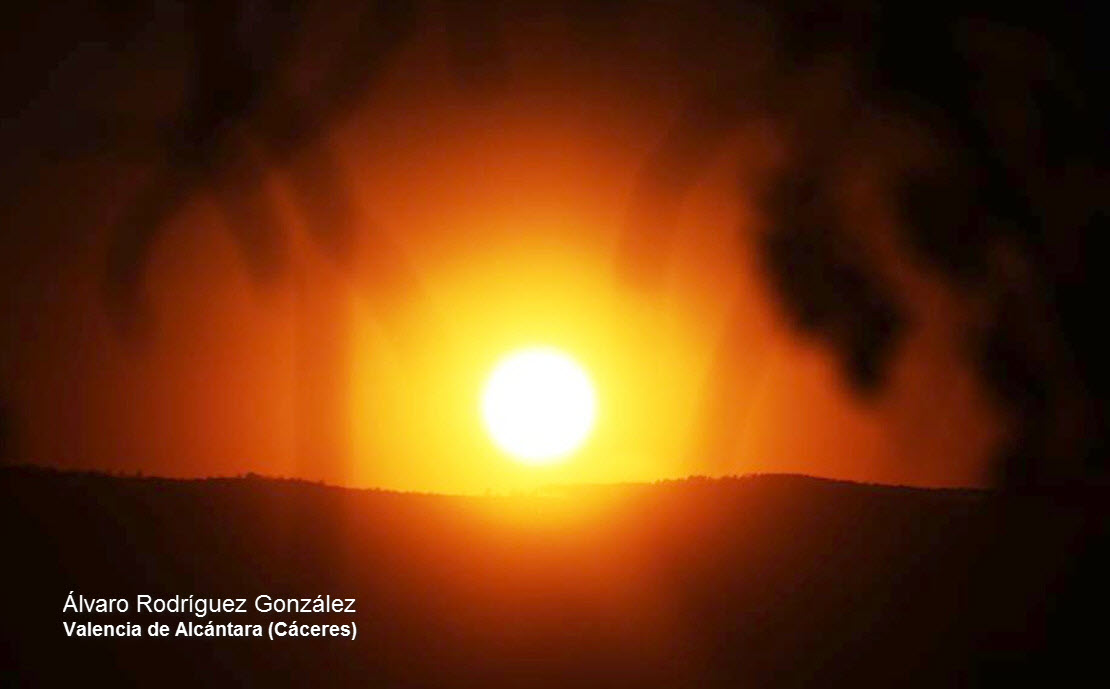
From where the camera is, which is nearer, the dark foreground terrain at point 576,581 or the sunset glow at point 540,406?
the dark foreground terrain at point 576,581

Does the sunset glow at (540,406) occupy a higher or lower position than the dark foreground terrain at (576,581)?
higher

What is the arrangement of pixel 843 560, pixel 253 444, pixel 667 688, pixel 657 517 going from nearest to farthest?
pixel 667 688 → pixel 843 560 → pixel 657 517 → pixel 253 444

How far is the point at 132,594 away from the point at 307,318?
1.86m

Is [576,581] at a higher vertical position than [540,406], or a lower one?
lower

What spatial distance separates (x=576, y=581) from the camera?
7285 mm

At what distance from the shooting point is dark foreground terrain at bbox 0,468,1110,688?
6473 millimetres

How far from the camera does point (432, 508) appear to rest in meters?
7.97

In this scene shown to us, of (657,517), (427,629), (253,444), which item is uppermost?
(253,444)

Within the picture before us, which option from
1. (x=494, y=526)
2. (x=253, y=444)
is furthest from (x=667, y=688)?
(x=253, y=444)

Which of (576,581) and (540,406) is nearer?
(576,581)

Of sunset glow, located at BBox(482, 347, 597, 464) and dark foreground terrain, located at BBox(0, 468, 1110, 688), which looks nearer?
dark foreground terrain, located at BBox(0, 468, 1110, 688)

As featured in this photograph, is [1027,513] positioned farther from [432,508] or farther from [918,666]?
[432,508]

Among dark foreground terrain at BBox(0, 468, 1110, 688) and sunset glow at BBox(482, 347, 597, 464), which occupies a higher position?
sunset glow at BBox(482, 347, 597, 464)

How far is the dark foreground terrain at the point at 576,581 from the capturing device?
6.47 meters
